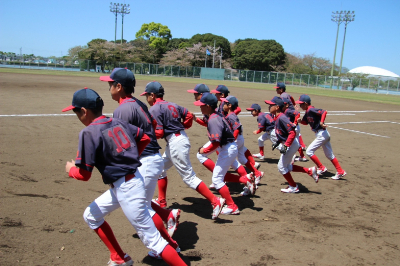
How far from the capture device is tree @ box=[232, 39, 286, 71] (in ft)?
252

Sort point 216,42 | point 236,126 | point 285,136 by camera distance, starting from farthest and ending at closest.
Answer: point 216,42 < point 236,126 < point 285,136

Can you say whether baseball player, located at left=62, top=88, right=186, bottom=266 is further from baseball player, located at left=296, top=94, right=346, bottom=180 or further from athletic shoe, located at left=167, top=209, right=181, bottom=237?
baseball player, located at left=296, top=94, right=346, bottom=180

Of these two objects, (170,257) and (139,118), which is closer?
(170,257)

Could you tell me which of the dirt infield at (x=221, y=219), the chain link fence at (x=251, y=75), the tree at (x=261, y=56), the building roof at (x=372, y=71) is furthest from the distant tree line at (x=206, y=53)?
the dirt infield at (x=221, y=219)

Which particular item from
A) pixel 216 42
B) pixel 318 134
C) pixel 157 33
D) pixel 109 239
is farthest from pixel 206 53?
pixel 109 239

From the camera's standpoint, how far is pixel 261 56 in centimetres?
7712

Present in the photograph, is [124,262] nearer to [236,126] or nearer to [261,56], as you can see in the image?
[236,126]

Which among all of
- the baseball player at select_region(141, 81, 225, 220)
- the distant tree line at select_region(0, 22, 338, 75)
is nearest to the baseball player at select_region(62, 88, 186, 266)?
the baseball player at select_region(141, 81, 225, 220)

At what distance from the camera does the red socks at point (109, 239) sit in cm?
358

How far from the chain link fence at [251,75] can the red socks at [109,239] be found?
59.1 meters

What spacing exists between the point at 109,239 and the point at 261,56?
254 feet

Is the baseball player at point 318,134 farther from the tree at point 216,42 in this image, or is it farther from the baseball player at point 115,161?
the tree at point 216,42

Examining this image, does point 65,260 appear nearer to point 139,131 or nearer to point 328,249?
point 139,131

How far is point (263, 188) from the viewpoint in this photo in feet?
23.3
